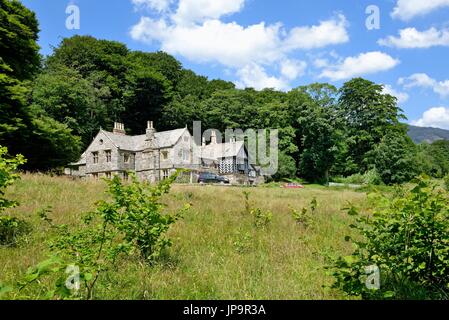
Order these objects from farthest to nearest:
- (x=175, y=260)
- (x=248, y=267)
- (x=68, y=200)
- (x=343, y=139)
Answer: (x=343, y=139), (x=68, y=200), (x=175, y=260), (x=248, y=267)

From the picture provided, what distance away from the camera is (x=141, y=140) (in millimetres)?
55531

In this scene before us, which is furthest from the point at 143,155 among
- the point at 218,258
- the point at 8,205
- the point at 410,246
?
the point at 410,246

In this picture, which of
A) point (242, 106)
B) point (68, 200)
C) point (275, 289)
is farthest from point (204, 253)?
point (242, 106)

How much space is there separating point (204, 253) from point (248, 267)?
1358mm

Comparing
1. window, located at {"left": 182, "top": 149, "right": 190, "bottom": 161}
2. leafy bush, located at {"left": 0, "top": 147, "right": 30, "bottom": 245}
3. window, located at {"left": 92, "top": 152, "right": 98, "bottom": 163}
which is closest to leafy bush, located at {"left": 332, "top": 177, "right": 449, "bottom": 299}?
leafy bush, located at {"left": 0, "top": 147, "right": 30, "bottom": 245}

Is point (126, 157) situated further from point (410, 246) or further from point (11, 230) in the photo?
point (410, 246)

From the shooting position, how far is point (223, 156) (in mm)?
62812

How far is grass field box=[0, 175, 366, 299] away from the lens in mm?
5375

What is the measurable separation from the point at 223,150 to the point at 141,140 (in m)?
14.2

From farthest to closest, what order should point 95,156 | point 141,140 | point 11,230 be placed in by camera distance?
1. point 141,140
2. point 95,156
3. point 11,230

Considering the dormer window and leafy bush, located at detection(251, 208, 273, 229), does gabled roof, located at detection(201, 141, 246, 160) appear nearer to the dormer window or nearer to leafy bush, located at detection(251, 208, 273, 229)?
the dormer window

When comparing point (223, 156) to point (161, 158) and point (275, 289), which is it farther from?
point (275, 289)

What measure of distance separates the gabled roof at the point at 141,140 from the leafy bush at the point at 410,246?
1904 inches

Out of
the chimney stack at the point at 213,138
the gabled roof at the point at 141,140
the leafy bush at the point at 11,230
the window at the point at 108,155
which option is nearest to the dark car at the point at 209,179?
the gabled roof at the point at 141,140
